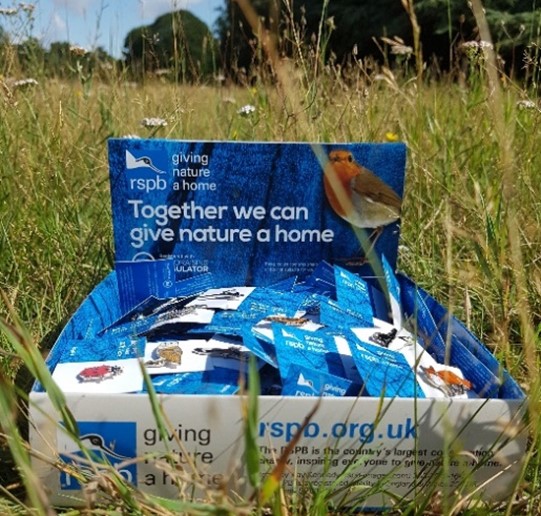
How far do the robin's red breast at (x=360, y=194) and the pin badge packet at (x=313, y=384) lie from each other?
41 centimetres

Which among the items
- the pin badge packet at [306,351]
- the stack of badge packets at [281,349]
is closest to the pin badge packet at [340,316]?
the stack of badge packets at [281,349]

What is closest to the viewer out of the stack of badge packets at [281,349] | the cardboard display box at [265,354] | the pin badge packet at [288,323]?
the cardboard display box at [265,354]

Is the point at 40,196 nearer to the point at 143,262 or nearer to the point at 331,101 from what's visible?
the point at 143,262

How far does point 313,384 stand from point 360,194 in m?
0.47

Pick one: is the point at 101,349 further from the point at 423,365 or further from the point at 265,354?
the point at 423,365

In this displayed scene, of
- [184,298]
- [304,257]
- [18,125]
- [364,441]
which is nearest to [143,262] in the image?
[184,298]

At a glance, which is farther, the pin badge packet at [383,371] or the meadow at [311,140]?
the meadow at [311,140]

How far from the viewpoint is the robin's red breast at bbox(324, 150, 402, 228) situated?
113cm

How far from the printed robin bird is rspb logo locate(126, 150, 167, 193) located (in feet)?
0.94

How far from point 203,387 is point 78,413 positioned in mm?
159

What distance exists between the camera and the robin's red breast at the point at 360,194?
3.71ft

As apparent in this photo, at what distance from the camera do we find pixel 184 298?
1.09 m

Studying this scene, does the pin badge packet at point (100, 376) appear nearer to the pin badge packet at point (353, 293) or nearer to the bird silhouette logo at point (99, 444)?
the bird silhouette logo at point (99, 444)

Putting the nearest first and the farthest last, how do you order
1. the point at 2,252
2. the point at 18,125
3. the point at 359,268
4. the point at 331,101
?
the point at 359,268 < the point at 2,252 < the point at 18,125 < the point at 331,101
